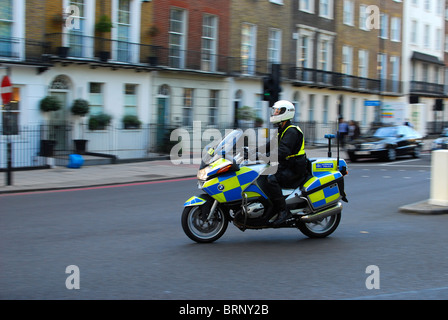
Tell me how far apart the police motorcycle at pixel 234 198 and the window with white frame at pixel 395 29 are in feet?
145

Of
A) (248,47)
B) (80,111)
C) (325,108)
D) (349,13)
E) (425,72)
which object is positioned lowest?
(80,111)

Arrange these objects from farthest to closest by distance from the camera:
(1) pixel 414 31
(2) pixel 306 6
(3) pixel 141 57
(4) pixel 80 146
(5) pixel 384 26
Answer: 1. (1) pixel 414 31
2. (5) pixel 384 26
3. (2) pixel 306 6
4. (3) pixel 141 57
5. (4) pixel 80 146

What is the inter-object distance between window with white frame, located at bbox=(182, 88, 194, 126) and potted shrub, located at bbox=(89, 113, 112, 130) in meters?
5.54

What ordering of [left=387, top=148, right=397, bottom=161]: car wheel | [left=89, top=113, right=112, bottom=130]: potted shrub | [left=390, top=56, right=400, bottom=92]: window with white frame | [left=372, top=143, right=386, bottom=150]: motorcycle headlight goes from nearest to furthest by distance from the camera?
1. [left=89, top=113, right=112, bottom=130]: potted shrub
2. [left=372, top=143, right=386, bottom=150]: motorcycle headlight
3. [left=387, top=148, right=397, bottom=161]: car wheel
4. [left=390, top=56, right=400, bottom=92]: window with white frame

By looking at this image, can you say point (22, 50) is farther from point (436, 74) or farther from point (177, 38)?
point (436, 74)

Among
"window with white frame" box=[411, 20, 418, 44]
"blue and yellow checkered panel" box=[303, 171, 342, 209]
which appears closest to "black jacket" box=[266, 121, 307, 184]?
"blue and yellow checkered panel" box=[303, 171, 342, 209]

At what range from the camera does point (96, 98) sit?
76.8ft

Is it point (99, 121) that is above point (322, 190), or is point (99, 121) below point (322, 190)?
above

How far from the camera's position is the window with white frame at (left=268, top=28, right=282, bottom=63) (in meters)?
33.6

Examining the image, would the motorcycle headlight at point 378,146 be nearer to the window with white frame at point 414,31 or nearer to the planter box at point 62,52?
the planter box at point 62,52

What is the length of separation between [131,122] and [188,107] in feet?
14.9

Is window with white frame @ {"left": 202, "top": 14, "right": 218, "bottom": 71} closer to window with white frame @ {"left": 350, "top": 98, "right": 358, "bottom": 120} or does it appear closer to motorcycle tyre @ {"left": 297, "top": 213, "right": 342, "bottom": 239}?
window with white frame @ {"left": 350, "top": 98, "right": 358, "bottom": 120}

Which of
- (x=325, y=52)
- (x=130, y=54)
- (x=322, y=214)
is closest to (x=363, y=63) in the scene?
(x=325, y=52)
